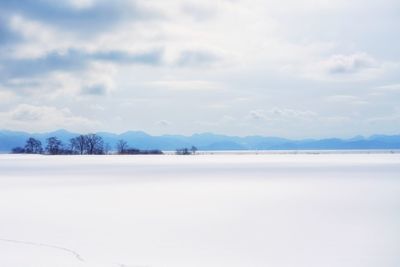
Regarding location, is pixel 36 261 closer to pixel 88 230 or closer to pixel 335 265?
pixel 88 230

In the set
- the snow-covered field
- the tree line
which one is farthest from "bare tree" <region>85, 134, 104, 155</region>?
the snow-covered field

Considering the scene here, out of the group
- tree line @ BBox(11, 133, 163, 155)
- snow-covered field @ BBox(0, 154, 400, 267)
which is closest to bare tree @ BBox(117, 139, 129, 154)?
tree line @ BBox(11, 133, 163, 155)

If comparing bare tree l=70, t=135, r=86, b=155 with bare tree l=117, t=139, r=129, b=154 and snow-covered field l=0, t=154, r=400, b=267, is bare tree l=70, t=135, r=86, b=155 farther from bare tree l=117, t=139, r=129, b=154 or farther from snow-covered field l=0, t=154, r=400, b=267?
snow-covered field l=0, t=154, r=400, b=267

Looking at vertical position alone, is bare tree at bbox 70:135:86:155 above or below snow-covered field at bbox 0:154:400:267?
above

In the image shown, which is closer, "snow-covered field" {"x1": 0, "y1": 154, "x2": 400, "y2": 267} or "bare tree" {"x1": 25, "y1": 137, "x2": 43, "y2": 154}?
"snow-covered field" {"x1": 0, "y1": 154, "x2": 400, "y2": 267}

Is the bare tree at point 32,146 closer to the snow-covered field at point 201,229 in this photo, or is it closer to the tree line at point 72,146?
the tree line at point 72,146

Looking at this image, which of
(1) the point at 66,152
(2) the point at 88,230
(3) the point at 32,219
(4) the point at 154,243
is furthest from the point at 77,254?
(1) the point at 66,152

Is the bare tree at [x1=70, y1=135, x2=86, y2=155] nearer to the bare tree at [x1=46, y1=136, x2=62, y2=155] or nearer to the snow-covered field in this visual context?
the bare tree at [x1=46, y1=136, x2=62, y2=155]

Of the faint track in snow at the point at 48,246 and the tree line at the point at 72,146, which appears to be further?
the tree line at the point at 72,146

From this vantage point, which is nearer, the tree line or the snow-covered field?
the snow-covered field

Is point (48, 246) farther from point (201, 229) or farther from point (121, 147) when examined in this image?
point (121, 147)

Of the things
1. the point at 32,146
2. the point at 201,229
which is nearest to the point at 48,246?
the point at 201,229

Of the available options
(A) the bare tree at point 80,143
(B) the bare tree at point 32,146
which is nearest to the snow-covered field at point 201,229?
(A) the bare tree at point 80,143

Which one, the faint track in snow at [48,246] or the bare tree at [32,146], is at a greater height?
the bare tree at [32,146]
